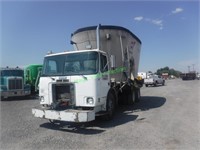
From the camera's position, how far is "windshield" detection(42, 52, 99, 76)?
7.56 metres

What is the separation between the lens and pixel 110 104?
336 inches

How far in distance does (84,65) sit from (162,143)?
3.47m

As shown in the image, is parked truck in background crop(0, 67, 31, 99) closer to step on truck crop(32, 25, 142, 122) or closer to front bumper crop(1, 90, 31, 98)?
front bumper crop(1, 90, 31, 98)

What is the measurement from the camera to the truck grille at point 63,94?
301 inches

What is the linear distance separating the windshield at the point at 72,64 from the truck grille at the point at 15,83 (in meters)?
9.79

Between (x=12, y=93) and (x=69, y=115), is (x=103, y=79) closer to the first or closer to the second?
(x=69, y=115)

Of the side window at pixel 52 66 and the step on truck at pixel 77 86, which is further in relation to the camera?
the side window at pixel 52 66

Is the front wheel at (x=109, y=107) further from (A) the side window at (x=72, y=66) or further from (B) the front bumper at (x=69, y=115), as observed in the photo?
(A) the side window at (x=72, y=66)

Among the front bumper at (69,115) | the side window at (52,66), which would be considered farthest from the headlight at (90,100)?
the side window at (52,66)

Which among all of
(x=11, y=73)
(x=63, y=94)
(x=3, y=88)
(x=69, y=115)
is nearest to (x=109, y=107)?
(x=63, y=94)

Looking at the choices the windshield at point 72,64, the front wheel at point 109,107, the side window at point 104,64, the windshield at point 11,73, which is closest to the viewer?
the windshield at point 72,64

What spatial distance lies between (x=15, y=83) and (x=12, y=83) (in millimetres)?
223

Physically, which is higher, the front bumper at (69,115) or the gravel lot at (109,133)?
the front bumper at (69,115)

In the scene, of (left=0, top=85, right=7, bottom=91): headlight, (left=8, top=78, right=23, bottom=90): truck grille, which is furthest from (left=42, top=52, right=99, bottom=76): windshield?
(left=0, top=85, right=7, bottom=91): headlight
